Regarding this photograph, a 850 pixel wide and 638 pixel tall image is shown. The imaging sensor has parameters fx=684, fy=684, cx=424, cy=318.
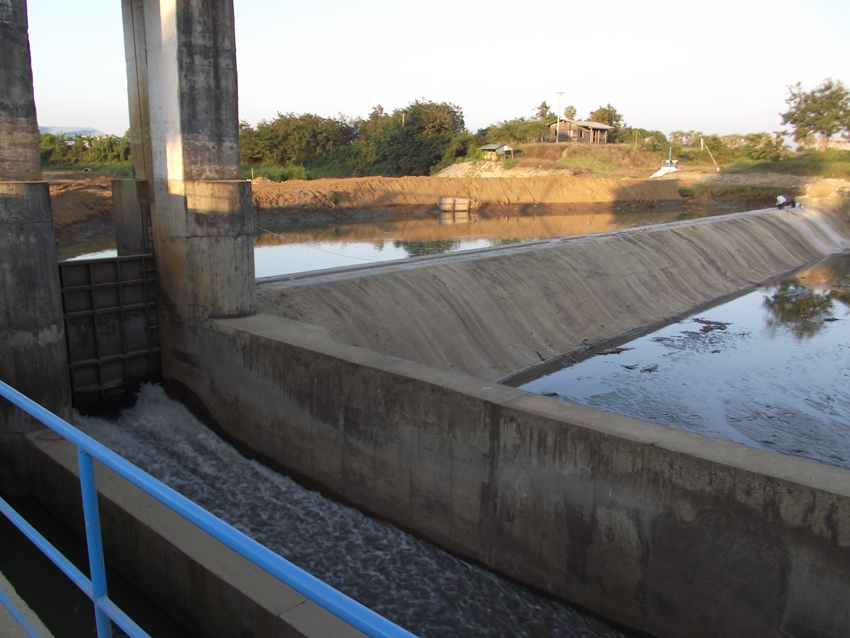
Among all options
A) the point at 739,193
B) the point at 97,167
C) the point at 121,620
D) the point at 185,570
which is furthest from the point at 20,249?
the point at 739,193

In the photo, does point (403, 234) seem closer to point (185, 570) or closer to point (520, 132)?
point (185, 570)

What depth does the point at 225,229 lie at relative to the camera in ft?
32.7

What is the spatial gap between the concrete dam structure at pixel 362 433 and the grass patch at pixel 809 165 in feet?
151

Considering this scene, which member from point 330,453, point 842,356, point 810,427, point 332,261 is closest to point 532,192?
point 332,261

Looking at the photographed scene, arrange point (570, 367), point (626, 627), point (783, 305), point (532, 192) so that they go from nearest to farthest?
point (626, 627) < point (570, 367) < point (783, 305) < point (532, 192)

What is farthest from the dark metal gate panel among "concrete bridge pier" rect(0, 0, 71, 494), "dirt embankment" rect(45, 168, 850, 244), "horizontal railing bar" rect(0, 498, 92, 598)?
"dirt embankment" rect(45, 168, 850, 244)

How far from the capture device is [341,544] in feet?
24.1

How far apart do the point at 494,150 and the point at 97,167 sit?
1290 inches

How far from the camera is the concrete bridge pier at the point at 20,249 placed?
792 centimetres

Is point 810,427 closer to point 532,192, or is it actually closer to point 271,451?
point 271,451

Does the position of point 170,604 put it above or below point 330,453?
below

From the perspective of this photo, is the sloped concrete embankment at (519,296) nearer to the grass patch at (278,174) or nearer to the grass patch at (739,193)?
the grass patch at (739,193)

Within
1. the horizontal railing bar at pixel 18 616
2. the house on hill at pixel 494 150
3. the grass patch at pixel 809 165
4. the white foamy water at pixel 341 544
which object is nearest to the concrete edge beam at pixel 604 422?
the white foamy water at pixel 341 544

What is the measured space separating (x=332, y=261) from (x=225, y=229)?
1225cm
